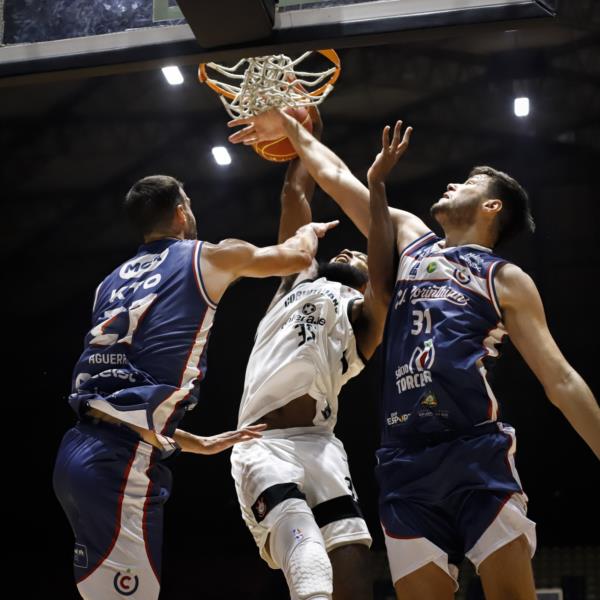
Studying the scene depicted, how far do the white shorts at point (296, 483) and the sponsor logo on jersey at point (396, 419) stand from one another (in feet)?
1.77

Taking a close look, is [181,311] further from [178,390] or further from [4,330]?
[4,330]

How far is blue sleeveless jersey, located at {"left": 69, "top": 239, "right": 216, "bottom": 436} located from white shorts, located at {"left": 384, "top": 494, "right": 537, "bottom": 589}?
929mm

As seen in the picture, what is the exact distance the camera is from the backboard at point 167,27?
329 cm

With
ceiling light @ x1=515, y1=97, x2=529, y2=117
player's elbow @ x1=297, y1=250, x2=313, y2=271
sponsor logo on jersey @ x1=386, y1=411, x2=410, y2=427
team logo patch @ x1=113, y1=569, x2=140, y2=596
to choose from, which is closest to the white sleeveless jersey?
player's elbow @ x1=297, y1=250, x2=313, y2=271

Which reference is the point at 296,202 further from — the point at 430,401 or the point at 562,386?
the point at 562,386

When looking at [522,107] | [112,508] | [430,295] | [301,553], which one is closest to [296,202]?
[430,295]

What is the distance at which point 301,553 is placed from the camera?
3.42m

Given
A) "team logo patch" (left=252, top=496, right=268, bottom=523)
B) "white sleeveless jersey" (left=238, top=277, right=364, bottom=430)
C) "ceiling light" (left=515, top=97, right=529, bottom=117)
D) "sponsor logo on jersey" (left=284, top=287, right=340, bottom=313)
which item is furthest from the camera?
"ceiling light" (left=515, top=97, right=529, bottom=117)

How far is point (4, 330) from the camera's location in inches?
426

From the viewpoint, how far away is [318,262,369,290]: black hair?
478 centimetres

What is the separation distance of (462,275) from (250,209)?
21.5ft

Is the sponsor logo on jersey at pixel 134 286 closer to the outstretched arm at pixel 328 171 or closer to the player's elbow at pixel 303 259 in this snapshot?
the player's elbow at pixel 303 259

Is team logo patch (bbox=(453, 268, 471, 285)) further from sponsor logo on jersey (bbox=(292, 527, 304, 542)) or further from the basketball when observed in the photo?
the basketball

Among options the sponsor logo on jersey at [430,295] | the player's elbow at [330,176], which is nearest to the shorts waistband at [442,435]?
the sponsor logo on jersey at [430,295]
